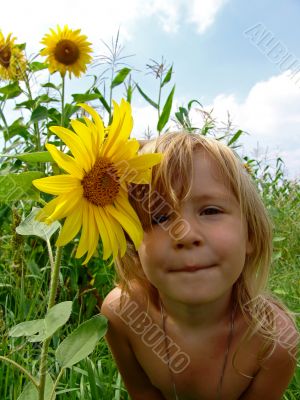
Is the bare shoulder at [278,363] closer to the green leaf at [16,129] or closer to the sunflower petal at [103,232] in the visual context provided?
the sunflower petal at [103,232]

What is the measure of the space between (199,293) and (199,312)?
0.70ft

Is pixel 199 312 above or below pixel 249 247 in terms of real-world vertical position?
below

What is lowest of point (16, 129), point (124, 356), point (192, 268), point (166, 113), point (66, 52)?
→ point (124, 356)

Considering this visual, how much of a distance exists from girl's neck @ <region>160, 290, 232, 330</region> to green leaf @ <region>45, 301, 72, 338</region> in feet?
1.55

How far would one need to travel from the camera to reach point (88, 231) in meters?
0.75

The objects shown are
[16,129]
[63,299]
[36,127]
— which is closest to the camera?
[63,299]

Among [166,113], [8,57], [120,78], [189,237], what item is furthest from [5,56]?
[189,237]

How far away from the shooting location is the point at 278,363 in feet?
3.77

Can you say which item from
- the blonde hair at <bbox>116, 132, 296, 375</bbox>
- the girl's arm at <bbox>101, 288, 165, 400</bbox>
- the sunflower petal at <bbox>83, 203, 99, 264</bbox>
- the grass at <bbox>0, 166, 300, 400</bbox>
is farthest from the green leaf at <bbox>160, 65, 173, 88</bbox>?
the sunflower petal at <bbox>83, 203, 99, 264</bbox>

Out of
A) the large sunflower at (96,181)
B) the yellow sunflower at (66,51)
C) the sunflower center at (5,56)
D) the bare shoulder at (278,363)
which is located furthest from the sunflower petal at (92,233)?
the sunflower center at (5,56)

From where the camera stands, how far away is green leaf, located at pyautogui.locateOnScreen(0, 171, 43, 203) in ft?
2.23

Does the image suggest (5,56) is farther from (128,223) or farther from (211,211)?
(128,223)

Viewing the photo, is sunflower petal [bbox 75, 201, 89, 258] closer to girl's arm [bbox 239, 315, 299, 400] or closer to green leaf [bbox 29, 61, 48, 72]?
girl's arm [bbox 239, 315, 299, 400]

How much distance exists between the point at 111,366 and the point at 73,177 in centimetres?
80
